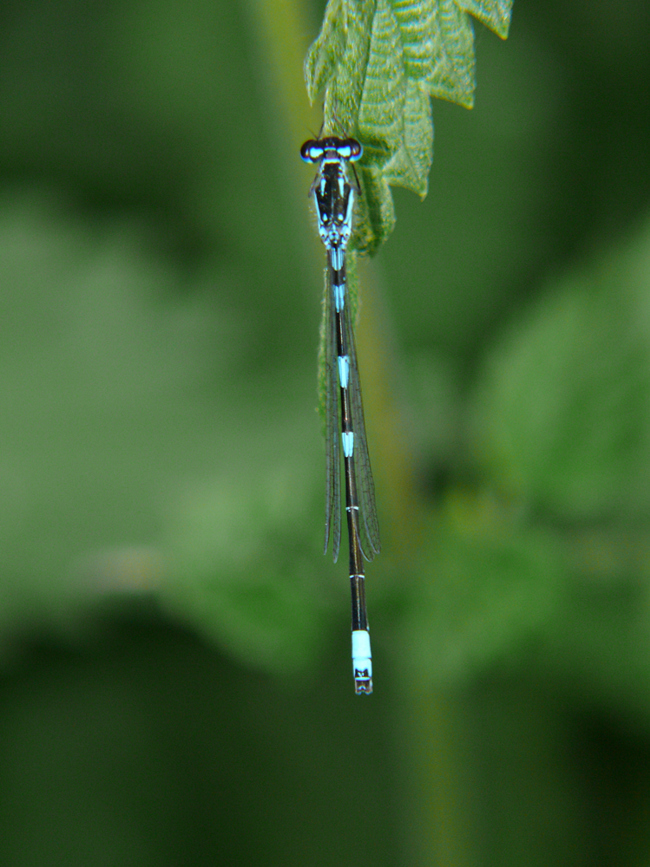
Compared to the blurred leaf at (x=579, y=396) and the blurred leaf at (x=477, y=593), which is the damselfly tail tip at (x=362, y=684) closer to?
the blurred leaf at (x=477, y=593)

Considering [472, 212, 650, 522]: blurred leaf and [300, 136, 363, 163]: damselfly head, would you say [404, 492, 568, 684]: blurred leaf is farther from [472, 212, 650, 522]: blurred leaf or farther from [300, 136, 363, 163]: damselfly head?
[300, 136, 363, 163]: damselfly head

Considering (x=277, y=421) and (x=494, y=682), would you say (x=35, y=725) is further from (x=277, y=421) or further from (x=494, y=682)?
(x=494, y=682)

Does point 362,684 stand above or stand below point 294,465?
below

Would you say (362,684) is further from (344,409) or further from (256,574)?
(344,409)

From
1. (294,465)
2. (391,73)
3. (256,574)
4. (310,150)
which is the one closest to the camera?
(391,73)

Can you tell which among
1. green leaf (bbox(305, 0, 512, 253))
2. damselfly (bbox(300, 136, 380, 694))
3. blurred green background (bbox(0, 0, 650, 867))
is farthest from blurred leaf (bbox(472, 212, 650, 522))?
green leaf (bbox(305, 0, 512, 253))

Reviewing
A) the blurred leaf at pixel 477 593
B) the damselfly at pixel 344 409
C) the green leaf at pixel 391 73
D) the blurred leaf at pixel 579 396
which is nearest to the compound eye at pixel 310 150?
the damselfly at pixel 344 409

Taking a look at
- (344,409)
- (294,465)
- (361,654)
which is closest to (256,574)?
(361,654)
